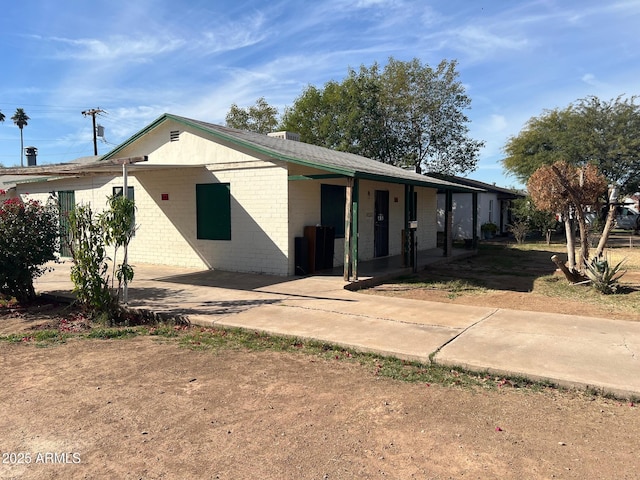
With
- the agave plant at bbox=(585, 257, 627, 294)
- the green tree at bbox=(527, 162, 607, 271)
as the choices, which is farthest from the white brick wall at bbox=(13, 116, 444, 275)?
the agave plant at bbox=(585, 257, 627, 294)

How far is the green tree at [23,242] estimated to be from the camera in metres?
7.66

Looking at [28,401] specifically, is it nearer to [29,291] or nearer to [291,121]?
[29,291]

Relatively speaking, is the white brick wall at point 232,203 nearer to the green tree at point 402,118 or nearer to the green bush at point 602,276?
the green bush at point 602,276

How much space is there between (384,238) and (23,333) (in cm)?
1045

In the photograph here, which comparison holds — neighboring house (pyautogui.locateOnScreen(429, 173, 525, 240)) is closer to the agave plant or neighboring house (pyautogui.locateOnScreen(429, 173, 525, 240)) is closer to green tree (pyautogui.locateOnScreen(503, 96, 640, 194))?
green tree (pyautogui.locateOnScreen(503, 96, 640, 194))

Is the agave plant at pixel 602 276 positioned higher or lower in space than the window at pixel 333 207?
lower

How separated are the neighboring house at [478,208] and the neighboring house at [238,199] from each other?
11760mm

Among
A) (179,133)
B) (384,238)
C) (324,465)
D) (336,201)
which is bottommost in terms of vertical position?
(324,465)

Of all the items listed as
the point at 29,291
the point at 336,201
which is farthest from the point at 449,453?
the point at 336,201

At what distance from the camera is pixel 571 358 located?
195 inches

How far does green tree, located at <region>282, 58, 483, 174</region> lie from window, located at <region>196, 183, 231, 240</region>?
1786 centimetres

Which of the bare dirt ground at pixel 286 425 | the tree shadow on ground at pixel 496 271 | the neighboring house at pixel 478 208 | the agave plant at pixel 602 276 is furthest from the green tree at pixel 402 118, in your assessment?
the bare dirt ground at pixel 286 425

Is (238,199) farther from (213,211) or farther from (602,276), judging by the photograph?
(602,276)

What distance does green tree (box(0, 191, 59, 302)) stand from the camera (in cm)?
766
